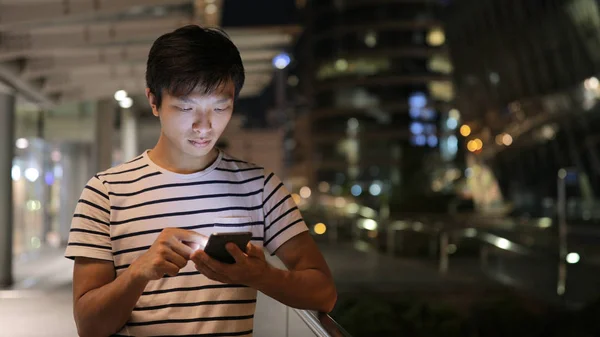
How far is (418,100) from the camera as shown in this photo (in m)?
95.5

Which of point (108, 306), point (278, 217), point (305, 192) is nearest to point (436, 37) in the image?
point (305, 192)

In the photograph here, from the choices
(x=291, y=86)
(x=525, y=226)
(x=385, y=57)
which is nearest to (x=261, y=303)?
(x=525, y=226)

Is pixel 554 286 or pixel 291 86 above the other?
pixel 291 86

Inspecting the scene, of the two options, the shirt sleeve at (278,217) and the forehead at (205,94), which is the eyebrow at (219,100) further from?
the shirt sleeve at (278,217)

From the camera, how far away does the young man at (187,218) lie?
2023 mm

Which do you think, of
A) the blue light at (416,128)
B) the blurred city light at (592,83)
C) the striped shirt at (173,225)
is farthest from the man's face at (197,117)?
the blue light at (416,128)

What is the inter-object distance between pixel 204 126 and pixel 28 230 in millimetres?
18693

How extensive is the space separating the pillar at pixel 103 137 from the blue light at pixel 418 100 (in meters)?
78.7

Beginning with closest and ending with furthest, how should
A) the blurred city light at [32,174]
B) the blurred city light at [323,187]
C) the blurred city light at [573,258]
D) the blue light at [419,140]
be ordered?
the blurred city light at [573,258] < the blurred city light at [32,174] < the blue light at [419,140] < the blurred city light at [323,187]

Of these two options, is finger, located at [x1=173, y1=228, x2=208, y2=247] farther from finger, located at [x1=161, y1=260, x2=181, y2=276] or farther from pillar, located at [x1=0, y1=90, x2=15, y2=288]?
pillar, located at [x1=0, y1=90, x2=15, y2=288]

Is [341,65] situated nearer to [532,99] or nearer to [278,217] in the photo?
[532,99]

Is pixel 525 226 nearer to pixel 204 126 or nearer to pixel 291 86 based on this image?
pixel 204 126

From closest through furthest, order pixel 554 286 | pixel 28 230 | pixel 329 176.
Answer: pixel 554 286, pixel 28 230, pixel 329 176

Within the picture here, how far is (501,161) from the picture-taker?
50.7m
